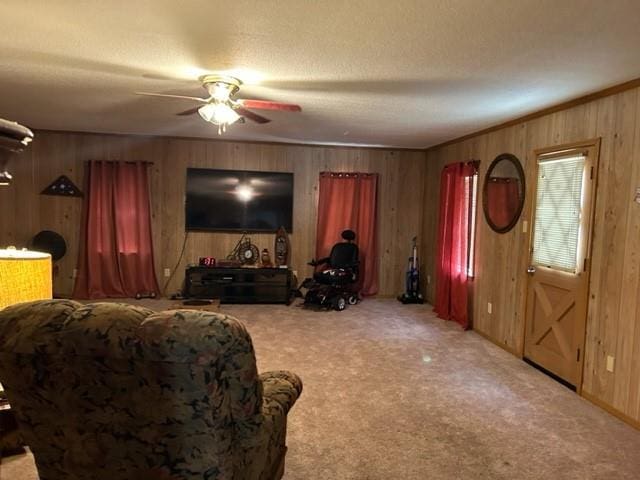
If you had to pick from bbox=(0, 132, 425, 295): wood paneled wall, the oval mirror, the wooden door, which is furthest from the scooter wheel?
the wooden door

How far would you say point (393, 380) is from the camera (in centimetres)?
371

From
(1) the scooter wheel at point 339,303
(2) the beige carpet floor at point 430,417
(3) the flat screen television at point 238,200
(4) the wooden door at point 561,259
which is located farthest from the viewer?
(3) the flat screen television at point 238,200

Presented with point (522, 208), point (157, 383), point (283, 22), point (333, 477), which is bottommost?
point (333, 477)

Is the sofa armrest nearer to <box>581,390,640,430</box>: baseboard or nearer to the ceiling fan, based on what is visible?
the ceiling fan

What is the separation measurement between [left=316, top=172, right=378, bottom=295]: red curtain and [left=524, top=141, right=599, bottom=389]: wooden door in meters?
2.86

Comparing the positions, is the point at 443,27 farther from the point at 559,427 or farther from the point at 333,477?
the point at 559,427

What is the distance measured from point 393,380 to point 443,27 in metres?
2.62

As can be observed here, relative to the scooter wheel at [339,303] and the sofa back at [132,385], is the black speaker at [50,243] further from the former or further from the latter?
the sofa back at [132,385]

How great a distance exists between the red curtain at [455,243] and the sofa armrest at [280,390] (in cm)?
369

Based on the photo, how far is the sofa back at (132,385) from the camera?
1283 mm

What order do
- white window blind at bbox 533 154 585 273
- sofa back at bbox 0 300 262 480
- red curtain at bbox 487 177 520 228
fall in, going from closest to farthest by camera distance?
1. sofa back at bbox 0 300 262 480
2. white window blind at bbox 533 154 585 273
3. red curtain at bbox 487 177 520 228

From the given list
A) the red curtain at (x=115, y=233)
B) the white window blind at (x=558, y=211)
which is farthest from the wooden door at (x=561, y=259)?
the red curtain at (x=115, y=233)

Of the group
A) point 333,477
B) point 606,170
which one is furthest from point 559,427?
point 606,170

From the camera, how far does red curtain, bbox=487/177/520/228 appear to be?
455 cm
